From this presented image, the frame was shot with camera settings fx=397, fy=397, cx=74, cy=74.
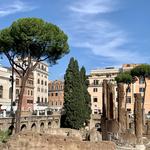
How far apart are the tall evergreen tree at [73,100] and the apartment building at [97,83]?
33762 millimetres

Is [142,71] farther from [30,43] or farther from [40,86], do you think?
[30,43]

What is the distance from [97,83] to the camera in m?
98.2

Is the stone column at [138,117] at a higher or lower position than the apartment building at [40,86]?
lower

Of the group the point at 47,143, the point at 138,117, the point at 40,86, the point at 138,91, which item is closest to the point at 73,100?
the point at 138,117

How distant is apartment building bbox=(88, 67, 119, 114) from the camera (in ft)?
316

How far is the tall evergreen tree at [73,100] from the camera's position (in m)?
58.0

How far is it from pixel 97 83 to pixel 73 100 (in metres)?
39.6

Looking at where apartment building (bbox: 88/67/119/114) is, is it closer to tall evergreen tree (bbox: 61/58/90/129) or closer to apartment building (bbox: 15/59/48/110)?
apartment building (bbox: 15/59/48/110)

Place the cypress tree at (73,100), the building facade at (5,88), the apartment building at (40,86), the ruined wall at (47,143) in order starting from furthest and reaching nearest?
1. the apartment building at (40,86)
2. the building facade at (5,88)
3. the cypress tree at (73,100)
4. the ruined wall at (47,143)

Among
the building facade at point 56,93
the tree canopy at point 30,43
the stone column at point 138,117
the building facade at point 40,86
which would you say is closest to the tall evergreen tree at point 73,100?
the tree canopy at point 30,43

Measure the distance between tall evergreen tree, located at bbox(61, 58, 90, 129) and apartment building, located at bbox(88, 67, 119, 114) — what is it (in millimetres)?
33762

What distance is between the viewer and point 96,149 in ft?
73.9

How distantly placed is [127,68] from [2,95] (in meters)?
39.2

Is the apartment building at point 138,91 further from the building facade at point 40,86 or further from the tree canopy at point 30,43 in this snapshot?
the tree canopy at point 30,43
